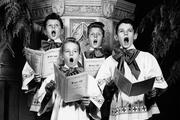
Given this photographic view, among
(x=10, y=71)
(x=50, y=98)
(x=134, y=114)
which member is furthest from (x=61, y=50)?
(x=10, y=71)

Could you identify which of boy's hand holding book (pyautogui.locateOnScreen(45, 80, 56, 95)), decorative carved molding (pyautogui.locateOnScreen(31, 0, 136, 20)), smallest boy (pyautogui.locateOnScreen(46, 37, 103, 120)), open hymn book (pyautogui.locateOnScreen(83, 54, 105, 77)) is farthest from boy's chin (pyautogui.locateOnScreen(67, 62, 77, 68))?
decorative carved molding (pyautogui.locateOnScreen(31, 0, 136, 20))

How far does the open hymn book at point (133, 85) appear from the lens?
363 centimetres

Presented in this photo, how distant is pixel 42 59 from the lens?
4129mm

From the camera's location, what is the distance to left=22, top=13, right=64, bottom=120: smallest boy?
4.22 m

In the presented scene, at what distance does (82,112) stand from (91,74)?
523 millimetres

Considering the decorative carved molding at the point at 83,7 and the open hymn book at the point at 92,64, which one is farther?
the decorative carved molding at the point at 83,7

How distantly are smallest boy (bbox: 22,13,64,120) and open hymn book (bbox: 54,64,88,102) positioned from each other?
557mm

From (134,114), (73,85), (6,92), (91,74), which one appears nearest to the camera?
(73,85)

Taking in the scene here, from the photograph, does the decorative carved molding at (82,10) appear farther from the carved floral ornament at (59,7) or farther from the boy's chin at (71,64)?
the boy's chin at (71,64)

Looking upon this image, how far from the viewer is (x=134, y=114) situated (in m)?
3.87

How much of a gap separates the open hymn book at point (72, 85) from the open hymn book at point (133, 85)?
0.26 metres

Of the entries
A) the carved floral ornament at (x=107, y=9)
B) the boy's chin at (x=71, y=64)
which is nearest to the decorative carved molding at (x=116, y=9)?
the carved floral ornament at (x=107, y=9)

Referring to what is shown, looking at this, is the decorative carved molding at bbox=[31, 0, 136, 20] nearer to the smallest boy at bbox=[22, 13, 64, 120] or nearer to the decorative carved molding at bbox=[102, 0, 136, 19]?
the decorative carved molding at bbox=[102, 0, 136, 19]

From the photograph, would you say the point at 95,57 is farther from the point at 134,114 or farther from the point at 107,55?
the point at 134,114
